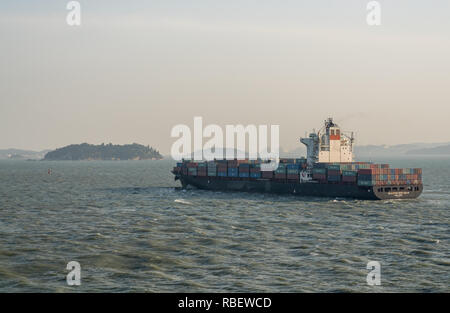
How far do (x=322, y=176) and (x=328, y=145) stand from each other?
11507 mm

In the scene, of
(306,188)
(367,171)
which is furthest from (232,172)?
(367,171)

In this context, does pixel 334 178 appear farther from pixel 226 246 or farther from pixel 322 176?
pixel 226 246

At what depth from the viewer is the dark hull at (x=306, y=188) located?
78.2 m

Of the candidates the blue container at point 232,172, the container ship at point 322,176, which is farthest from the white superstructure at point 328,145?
the blue container at point 232,172

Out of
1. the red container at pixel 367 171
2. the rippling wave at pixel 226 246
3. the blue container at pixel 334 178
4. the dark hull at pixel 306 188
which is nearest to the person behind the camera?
the rippling wave at pixel 226 246

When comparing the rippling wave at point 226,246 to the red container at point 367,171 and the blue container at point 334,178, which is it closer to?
the red container at point 367,171

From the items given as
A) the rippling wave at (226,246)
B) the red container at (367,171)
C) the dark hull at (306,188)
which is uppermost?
the red container at (367,171)

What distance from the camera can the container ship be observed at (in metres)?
78.6

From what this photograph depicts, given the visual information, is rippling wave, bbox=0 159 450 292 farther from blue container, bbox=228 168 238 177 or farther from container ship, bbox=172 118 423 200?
blue container, bbox=228 168 238 177

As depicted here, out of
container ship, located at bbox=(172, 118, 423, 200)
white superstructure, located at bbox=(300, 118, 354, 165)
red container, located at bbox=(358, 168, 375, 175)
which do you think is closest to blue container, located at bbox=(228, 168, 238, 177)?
container ship, located at bbox=(172, 118, 423, 200)

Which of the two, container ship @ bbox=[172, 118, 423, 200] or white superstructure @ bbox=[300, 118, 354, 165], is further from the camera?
white superstructure @ bbox=[300, 118, 354, 165]

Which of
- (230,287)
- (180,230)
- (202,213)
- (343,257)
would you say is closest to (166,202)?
(202,213)
